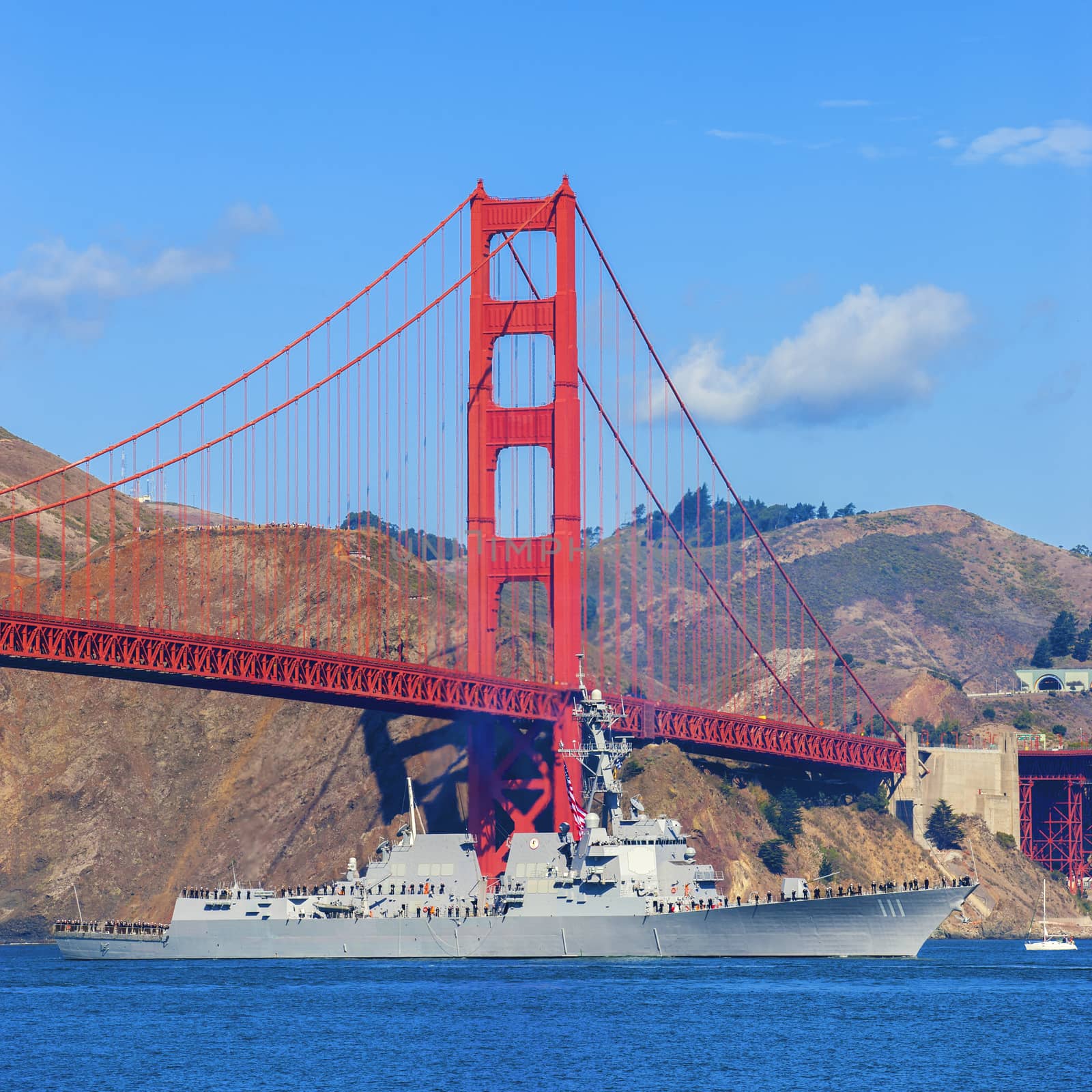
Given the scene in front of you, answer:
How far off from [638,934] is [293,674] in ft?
64.7

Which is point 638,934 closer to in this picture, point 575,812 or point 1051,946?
point 575,812

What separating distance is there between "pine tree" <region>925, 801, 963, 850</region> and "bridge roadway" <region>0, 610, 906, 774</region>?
23327 mm

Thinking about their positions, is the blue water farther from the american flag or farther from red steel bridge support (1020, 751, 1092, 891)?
red steel bridge support (1020, 751, 1092, 891)

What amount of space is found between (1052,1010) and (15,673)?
242 feet

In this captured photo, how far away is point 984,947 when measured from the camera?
324 feet

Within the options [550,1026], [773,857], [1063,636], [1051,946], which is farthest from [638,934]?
[1063,636]

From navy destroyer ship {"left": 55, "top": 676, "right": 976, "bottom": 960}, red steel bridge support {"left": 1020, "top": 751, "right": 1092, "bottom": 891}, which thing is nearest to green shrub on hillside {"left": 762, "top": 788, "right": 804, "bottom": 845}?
red steel bridge support {"left": 1020, "top": 751, "right": 1092, "bottom": 891}

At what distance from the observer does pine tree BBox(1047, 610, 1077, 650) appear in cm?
18612

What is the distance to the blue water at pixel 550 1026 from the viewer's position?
52344 mm

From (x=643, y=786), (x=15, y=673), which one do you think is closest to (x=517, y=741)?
(x=643, y=786)

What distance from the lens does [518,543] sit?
305 feet

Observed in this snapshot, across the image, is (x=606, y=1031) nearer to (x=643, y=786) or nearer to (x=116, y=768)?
(x=643, y=786)

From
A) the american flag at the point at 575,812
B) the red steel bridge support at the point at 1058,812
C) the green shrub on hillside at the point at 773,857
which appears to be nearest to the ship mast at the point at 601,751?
the american flag at the point at 575,812

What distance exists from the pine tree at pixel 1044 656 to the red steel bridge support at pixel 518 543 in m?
100
